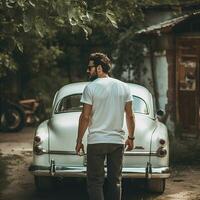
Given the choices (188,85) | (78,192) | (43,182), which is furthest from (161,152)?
(188,85)

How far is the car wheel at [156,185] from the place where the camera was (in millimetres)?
8977

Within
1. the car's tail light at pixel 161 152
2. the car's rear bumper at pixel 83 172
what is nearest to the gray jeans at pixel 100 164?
the car's rear bumper at pixel 83 172

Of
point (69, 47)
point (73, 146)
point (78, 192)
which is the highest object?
point (69, 47)

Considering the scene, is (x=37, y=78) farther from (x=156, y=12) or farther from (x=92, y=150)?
(x=92, y=150)

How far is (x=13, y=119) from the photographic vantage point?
18594 millimetres

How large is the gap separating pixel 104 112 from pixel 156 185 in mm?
2901

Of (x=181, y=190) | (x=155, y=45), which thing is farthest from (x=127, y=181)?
(x=155, y=45)

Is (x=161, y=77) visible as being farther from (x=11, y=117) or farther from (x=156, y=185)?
(x=156, y=185)

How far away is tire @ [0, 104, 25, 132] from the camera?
1852 centimetres

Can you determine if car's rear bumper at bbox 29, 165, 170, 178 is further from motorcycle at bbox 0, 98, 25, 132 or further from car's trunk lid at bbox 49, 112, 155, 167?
motorcycle at bbox 0, 98, 25, 132

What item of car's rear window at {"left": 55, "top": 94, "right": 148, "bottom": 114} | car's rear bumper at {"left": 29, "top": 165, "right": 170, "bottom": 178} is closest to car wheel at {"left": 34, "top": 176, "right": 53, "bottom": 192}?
car's rear bumper at {"left": 29, "top": 165, "right": 170, "bottom": 178}

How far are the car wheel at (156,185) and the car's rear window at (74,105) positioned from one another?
3.79 ft

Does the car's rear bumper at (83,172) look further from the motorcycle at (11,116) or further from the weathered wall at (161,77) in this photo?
the motorcycle at (11,116)

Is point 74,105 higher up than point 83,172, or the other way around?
point 74,105
